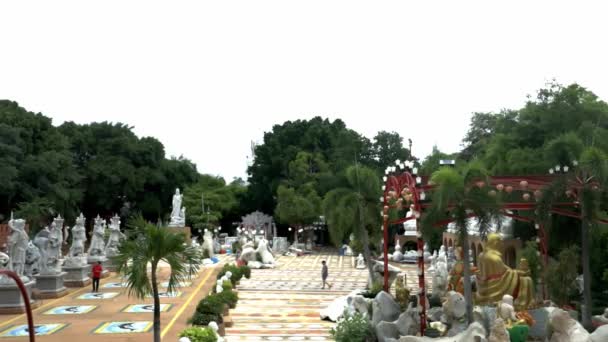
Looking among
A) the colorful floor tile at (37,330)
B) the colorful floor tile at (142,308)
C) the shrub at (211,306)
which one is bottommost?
the colorful floor tile at (37,330)

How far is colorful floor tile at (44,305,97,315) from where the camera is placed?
19.3m

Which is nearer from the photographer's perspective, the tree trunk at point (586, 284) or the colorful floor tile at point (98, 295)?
the tree trunk at point (586, 284)

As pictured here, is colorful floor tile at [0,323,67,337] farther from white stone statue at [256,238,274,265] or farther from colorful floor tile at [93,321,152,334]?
white stone statue at [256,238,274,265]

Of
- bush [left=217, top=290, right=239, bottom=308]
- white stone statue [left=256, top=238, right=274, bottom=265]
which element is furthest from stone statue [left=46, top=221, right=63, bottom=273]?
white stone statue [left=256, top=238, right=274, bottom=265]

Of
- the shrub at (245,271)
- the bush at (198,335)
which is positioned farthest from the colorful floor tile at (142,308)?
the shrub at (245,271)

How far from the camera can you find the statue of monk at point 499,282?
51.2ft

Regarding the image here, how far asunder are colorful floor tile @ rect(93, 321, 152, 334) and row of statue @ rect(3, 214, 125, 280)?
2092 mm

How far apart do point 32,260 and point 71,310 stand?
3.82m

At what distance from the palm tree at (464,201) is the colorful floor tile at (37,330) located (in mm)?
9998

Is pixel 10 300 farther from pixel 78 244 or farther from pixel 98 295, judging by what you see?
pixel 78 244

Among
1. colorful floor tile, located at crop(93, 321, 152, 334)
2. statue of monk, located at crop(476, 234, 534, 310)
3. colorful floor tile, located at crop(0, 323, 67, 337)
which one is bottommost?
colorful floor tile, located at crop(93, 321, 152, 334)

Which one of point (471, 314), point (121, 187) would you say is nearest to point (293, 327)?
point (471, 314)

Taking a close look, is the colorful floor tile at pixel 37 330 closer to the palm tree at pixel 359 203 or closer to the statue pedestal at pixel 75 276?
the statue pedestal at pixel 75 276

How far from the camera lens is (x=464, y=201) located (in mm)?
13922
